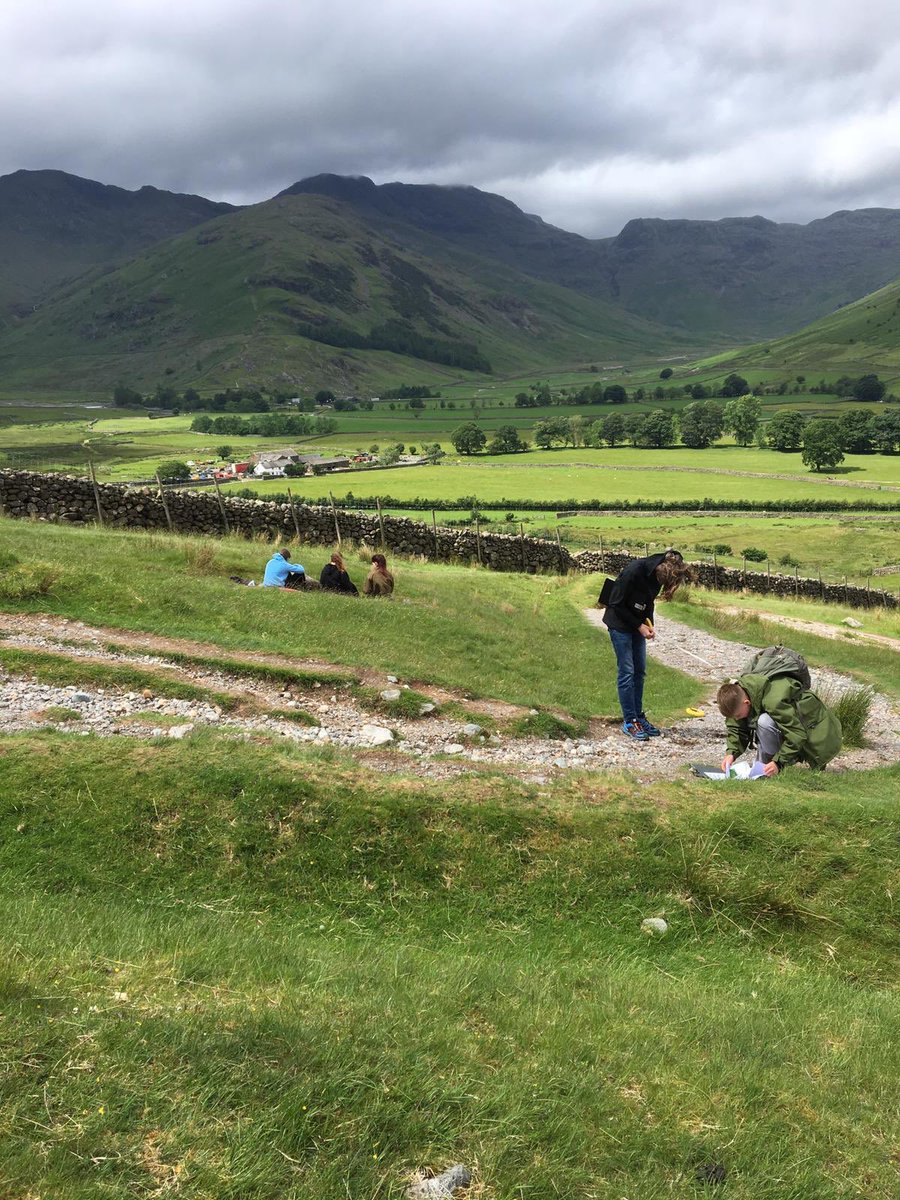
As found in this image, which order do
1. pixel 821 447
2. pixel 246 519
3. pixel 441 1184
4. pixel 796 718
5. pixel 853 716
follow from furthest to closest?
1. pixel 821 447
2. pixel 246 519
3. pixel 853 716
4. pixel 796 718
5. pixel 441 1184

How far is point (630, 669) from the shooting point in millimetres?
14039

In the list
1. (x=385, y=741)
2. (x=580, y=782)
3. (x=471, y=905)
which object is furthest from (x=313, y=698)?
(x=471, y=905)

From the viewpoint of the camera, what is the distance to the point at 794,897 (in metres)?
7.82

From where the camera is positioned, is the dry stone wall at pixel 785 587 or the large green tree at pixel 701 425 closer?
the dry stone wall at pixel 785 587

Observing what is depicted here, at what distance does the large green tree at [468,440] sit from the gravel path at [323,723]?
6418 inches

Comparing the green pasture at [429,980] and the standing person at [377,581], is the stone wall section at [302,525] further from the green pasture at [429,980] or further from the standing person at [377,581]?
the green pasture at [429,980]

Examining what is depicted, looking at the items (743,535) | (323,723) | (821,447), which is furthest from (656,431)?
(323,723)

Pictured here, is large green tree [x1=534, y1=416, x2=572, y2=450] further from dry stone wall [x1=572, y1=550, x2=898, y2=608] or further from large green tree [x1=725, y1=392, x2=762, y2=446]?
dry stone wall [x1=572, y1=550, x2=898, y2=608]

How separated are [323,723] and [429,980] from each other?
23.6 ft

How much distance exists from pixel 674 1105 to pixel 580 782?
511 cm

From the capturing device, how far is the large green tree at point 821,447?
5399 inches

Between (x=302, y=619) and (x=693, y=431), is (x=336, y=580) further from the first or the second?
(x=693, y=431)

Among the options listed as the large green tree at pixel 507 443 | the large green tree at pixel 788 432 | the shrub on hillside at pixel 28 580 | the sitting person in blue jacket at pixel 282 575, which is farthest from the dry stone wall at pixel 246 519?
the large green tree at pixel 788 432

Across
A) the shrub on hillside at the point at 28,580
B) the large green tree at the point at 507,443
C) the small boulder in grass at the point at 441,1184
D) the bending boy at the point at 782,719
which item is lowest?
the small boulder in grass at the point at 441,1184
